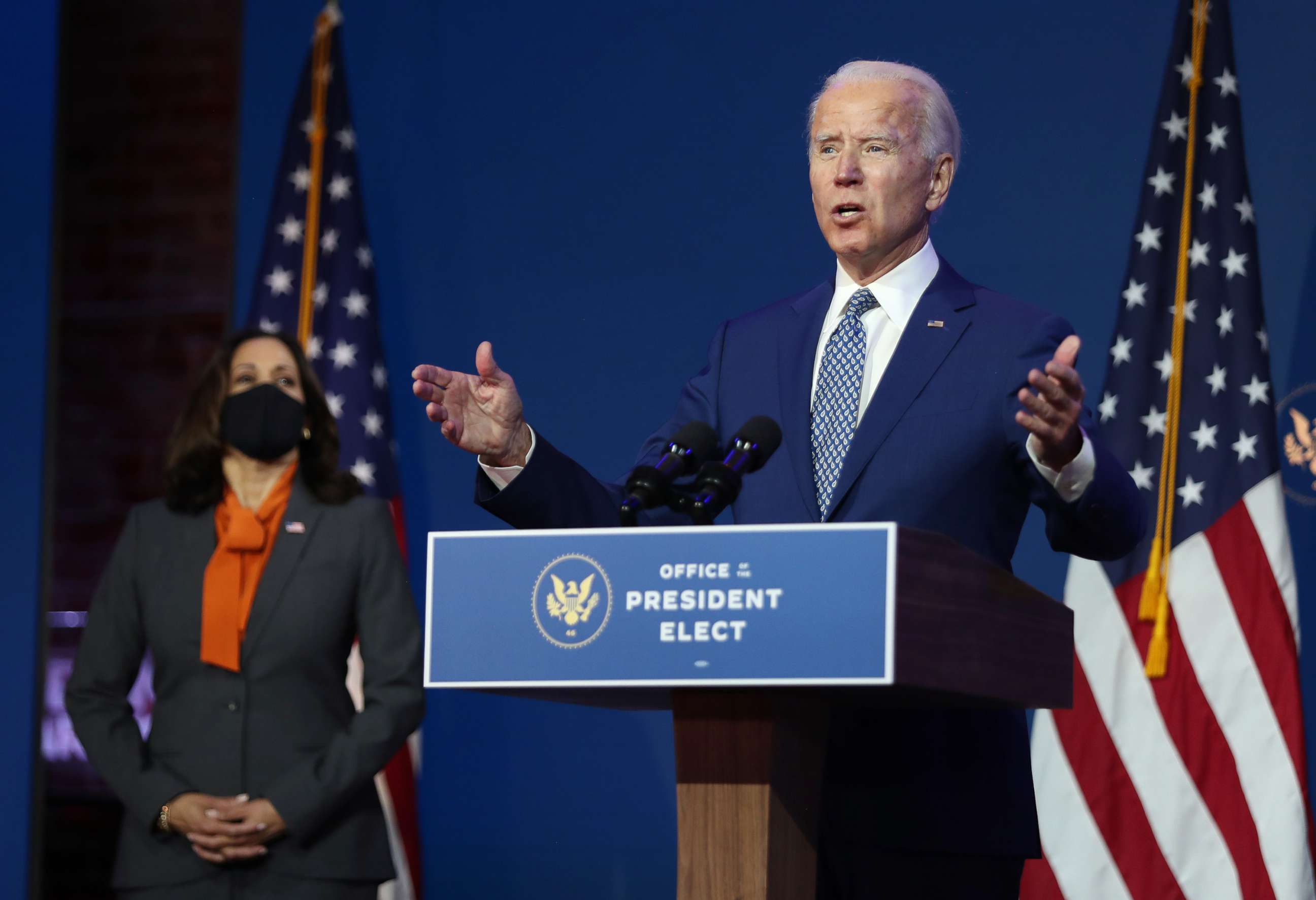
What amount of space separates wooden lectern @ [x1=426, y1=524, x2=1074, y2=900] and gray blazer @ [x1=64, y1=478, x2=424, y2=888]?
1525 mm

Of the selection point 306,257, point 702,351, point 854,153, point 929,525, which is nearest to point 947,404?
point 929,525

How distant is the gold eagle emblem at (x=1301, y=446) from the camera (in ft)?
12.1

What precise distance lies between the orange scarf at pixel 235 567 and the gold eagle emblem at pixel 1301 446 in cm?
226

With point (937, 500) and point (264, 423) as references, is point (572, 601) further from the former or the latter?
point (264, 423)

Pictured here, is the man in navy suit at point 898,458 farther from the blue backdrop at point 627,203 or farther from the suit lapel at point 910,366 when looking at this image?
the blue backdrop at point 627,203

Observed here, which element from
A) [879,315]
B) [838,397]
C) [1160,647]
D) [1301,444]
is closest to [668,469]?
[838,397]

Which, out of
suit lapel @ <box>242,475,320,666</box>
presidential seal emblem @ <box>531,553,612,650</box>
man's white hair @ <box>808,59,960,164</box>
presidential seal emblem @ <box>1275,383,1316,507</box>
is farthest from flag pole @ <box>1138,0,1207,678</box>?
presidential seal emblem @ <box>531,553,612,650</box>

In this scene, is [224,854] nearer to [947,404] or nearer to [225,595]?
[225,595]

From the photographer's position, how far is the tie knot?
82.6 inches

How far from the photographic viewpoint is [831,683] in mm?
1376

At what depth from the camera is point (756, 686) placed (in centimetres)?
142

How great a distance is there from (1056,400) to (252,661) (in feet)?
6.38

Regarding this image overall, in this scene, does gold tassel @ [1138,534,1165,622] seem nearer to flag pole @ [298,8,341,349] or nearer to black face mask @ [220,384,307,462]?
A: black face mask @ [220,384,307,462]

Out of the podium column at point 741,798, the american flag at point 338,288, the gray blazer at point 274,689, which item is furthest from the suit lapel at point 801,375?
the american flag at point 338,288
